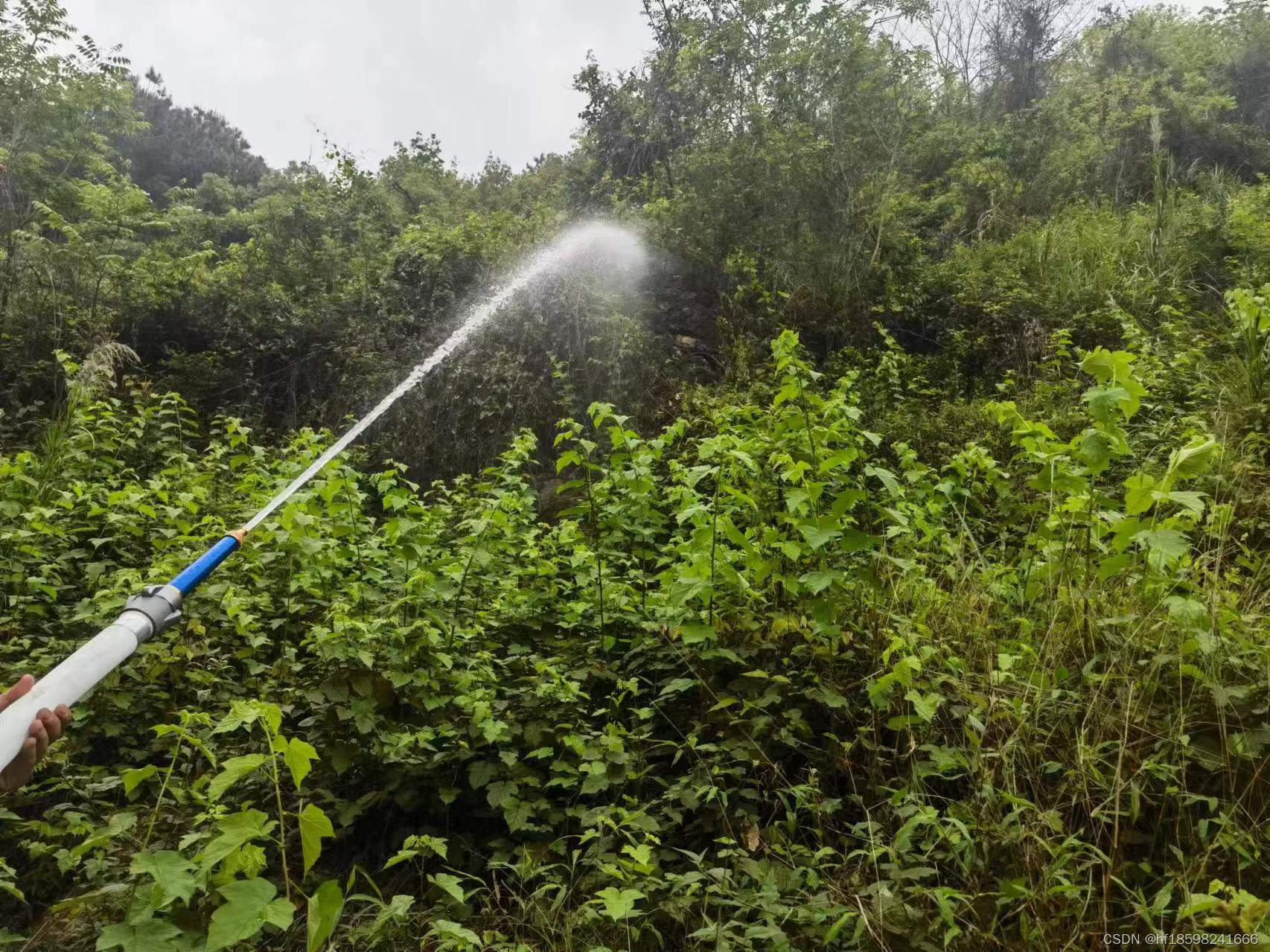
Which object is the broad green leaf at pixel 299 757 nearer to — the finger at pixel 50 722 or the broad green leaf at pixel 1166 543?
the finger at pixel 50 722

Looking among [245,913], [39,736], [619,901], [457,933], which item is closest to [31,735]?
[39,736]

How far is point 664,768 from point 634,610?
26.2 inches

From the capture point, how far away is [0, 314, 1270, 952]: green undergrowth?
1.80 m

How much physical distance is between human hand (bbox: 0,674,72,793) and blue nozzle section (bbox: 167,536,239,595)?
0.28 meters

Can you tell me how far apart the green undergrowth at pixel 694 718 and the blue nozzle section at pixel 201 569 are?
32cm

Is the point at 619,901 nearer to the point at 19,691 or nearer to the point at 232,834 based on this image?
the point at 232,834

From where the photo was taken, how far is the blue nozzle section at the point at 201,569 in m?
1.54

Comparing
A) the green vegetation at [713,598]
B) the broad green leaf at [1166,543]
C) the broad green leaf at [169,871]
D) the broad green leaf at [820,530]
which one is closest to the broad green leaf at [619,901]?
the green vegetation at [713,598]

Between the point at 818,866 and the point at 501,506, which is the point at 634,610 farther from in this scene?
the point at 818,866

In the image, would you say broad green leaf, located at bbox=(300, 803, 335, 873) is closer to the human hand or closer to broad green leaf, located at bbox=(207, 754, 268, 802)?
broad green leaf, located at bbox=(207, 754, 268, 802)

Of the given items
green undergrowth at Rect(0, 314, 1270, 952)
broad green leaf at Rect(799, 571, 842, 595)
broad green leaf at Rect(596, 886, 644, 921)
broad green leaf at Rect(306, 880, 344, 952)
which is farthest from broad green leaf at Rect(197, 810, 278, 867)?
broad green leaf at Rect(799, 571, 842, 595)

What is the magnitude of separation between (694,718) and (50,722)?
1.96m

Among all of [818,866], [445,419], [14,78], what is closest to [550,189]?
[445,419]

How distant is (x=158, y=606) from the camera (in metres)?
1.50
